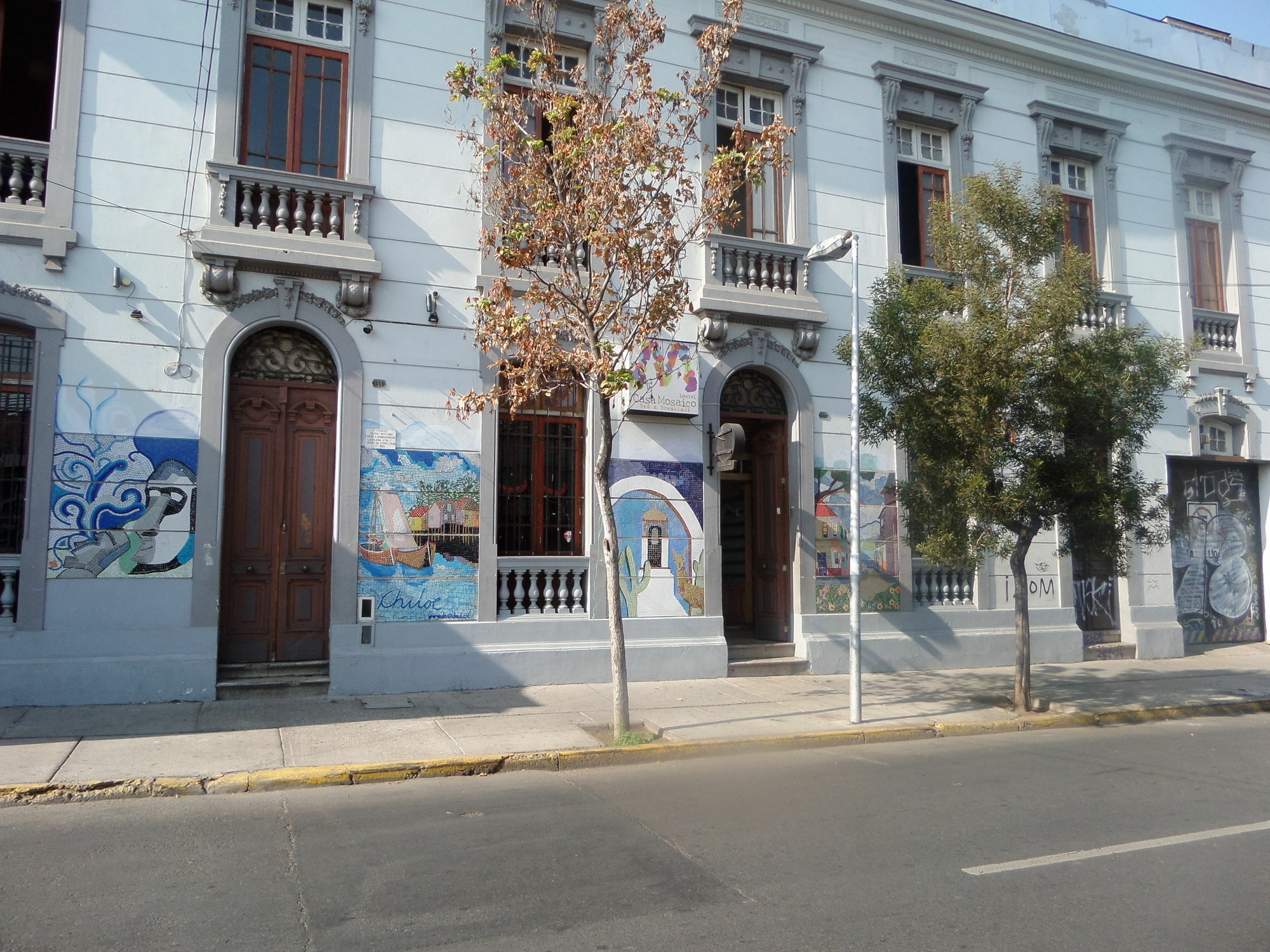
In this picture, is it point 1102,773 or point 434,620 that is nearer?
point 1102,773

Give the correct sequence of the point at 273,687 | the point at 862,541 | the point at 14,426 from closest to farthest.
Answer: the point at 14,426, the point at 273,687, the point at 862,541

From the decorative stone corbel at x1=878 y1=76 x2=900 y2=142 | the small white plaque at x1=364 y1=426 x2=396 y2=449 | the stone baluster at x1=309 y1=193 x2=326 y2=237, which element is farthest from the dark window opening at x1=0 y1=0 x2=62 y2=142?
the decorative stone corbel at x1=878 y1=76 x2=900 y2=142

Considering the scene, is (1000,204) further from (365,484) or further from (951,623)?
(365,484)

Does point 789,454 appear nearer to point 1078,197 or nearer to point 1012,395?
point 1012,395

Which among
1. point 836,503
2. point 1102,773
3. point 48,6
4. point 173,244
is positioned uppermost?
point 48,6

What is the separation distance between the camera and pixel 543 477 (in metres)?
11.8

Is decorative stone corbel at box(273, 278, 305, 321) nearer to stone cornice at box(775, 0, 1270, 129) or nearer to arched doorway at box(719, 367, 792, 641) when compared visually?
arched doorway at box(719, 367, 792, 641)

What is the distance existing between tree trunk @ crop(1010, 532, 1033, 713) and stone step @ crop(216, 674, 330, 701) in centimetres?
786

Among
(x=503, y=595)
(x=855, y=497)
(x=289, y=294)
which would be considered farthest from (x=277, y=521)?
(x=855, y=497)

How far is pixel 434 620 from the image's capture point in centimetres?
1080

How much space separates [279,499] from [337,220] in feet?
10.9

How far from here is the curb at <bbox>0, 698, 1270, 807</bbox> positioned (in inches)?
269

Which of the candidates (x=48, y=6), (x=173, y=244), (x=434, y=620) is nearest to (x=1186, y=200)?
(x=434, y=620)

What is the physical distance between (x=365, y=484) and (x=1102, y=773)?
797cm
